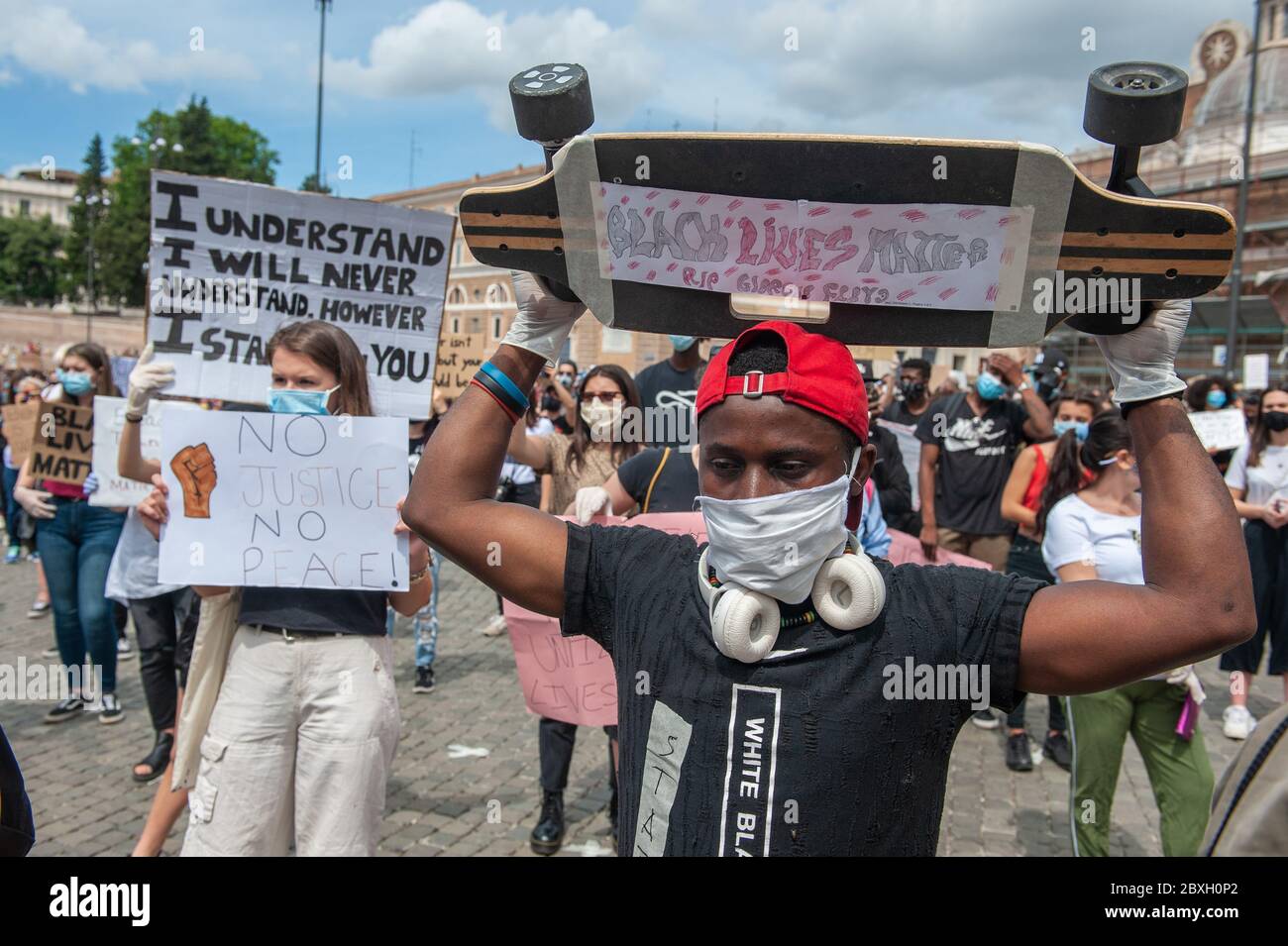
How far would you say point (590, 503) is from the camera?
4.06m

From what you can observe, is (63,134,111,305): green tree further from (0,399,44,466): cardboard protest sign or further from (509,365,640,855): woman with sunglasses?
(509,365,640,855): woman with sunglasses

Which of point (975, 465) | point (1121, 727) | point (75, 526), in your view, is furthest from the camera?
point (975, 465)

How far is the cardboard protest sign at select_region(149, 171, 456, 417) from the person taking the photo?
452cm

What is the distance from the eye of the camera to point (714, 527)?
176 centimetres

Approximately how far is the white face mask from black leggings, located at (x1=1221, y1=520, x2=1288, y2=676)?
5.63 m

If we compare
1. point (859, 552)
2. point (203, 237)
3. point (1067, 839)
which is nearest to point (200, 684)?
point (203, 237)

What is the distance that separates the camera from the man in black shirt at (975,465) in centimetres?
676

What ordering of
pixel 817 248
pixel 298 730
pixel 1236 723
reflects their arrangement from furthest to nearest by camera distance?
pixel 1236 723 → pixel 298 730 → pixel 817 248

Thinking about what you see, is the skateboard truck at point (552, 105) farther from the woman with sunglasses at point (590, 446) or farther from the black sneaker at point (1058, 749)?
the black sneaker at point (1058, 749)

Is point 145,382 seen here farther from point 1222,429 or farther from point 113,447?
point 1222,429

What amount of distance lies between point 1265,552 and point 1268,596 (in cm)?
30

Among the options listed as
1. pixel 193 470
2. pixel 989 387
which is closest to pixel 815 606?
pixel 193 470

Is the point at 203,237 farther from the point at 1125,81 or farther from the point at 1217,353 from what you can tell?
the point at 1217,353

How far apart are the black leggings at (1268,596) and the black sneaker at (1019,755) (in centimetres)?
158
